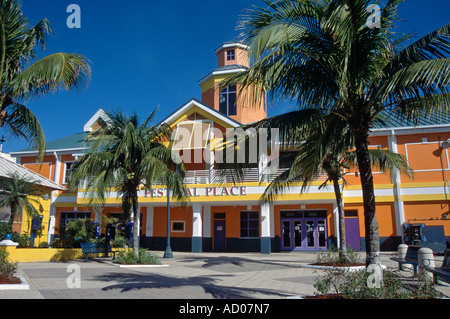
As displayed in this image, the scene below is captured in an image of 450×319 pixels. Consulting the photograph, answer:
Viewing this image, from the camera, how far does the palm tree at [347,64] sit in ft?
21.8

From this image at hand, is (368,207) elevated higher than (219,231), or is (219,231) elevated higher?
(368,207)

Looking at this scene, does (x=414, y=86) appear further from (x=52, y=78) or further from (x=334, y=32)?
(x=52, y=78)

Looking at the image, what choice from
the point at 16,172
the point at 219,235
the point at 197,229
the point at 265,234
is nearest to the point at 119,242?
the point at 197,229

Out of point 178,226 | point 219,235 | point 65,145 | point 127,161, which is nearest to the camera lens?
point 127,161

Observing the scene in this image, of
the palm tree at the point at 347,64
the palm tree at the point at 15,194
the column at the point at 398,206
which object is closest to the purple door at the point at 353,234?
the column at the point at 398,206

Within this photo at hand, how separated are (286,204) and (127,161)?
1299cm

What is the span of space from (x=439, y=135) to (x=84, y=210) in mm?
25076

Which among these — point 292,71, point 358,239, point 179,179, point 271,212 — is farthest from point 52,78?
point 358,239

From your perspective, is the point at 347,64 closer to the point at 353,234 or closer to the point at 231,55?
the point at 353,234

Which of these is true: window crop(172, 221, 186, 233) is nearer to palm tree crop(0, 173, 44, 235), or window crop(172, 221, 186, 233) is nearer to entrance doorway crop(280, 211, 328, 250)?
entrance doorway crop(280, 211, 328, 250)

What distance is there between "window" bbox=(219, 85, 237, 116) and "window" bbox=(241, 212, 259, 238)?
755 cm

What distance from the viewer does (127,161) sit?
14.5 m

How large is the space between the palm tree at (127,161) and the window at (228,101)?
1211cm

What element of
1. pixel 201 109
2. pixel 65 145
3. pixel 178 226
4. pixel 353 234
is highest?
pixel 201 109
